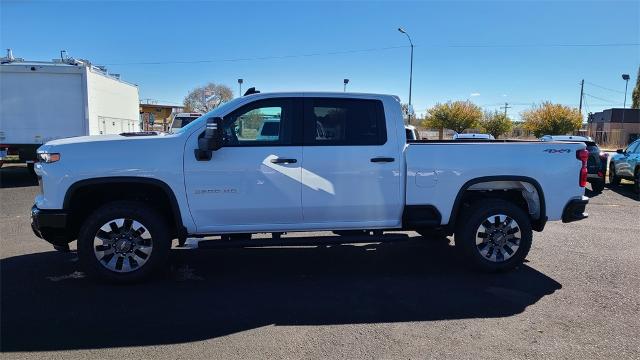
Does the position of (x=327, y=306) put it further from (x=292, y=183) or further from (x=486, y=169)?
(x=486, y=169)

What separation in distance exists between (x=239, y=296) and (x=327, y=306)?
92 centimetres

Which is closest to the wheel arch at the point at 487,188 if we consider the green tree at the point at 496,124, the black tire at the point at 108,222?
the black tire at the point at 108,222

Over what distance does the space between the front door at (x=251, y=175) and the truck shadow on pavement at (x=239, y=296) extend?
0.71 meters

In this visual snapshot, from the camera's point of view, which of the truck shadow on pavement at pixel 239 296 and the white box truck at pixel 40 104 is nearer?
the truck shadow on pavement at pixel 239 296

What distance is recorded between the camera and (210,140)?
5.04 metres

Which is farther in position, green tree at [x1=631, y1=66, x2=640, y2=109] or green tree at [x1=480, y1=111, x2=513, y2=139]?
green tree at [x1=631, y1=66, x2=640, y2=109]

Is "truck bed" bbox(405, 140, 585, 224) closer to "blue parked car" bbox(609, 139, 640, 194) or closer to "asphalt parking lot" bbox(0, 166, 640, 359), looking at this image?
"asphalt parking lot" bbox(0, 166, 640, 359)

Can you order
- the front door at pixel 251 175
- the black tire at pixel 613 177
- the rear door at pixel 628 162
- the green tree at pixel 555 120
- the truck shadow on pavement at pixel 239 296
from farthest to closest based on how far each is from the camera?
1. the green tree at pixel 555 120
2. the black tire at pixel 613 177
3. the rear door at pixel 628 162
4. the front door at pixel 251 175
5. the truck shadow on pavement at pixel 239 296

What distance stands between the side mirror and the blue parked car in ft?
41.2

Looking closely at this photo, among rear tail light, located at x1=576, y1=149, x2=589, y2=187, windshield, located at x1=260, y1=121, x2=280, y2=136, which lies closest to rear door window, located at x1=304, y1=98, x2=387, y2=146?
windshield, located at x1=260, y1=121, x2=280, y2=136

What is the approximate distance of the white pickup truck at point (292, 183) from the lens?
5105mm

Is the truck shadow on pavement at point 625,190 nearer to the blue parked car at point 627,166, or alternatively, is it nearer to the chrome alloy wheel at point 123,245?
the blue parked car at point 627,166

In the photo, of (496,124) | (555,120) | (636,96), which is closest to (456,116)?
(496,124)

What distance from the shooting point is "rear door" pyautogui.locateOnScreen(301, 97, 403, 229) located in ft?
17.7
